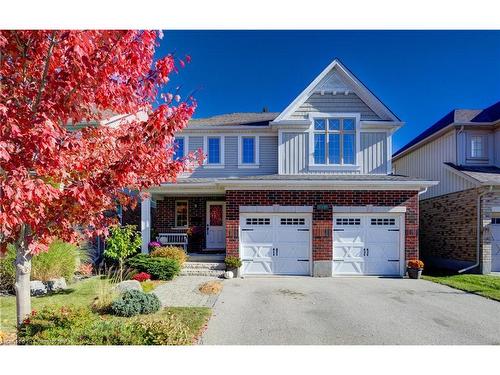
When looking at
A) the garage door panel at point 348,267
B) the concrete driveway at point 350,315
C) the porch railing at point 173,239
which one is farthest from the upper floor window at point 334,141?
the porch railing at point 173,239

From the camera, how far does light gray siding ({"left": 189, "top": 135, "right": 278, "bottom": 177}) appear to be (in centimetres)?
1452

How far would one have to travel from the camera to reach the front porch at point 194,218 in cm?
1521

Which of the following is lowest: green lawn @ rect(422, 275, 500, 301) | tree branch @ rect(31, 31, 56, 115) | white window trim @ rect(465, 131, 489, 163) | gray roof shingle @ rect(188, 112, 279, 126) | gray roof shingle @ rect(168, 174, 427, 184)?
green lawn @ rect(422, 275, 500, 301)

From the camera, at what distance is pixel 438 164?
15789 mm

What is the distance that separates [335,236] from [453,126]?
829cm

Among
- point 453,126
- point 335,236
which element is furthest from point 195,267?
point 453,126

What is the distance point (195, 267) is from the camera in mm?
12102

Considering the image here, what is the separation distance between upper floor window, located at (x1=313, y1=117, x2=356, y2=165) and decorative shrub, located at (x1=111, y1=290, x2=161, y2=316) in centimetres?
891

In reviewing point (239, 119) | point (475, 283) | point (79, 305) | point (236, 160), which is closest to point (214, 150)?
point (236, 160)

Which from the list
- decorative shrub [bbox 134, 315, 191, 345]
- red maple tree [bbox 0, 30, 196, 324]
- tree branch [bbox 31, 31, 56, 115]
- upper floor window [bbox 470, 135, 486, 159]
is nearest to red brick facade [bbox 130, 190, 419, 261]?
upper floor window [bbox 470, 135, 486, 159]

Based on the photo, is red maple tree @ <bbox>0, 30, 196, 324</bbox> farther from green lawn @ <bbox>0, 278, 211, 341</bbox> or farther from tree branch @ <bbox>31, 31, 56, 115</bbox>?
green lawn @ <bbox>0, 278, 211, 341</bbox>

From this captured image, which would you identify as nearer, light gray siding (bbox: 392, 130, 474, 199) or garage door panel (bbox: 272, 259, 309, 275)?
garage door panel (bbox: 272, 259, 309, 275)

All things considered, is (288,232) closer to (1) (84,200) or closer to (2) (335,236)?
(2) (335,236)

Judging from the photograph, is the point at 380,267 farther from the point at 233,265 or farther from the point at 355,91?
the point at 355,91
